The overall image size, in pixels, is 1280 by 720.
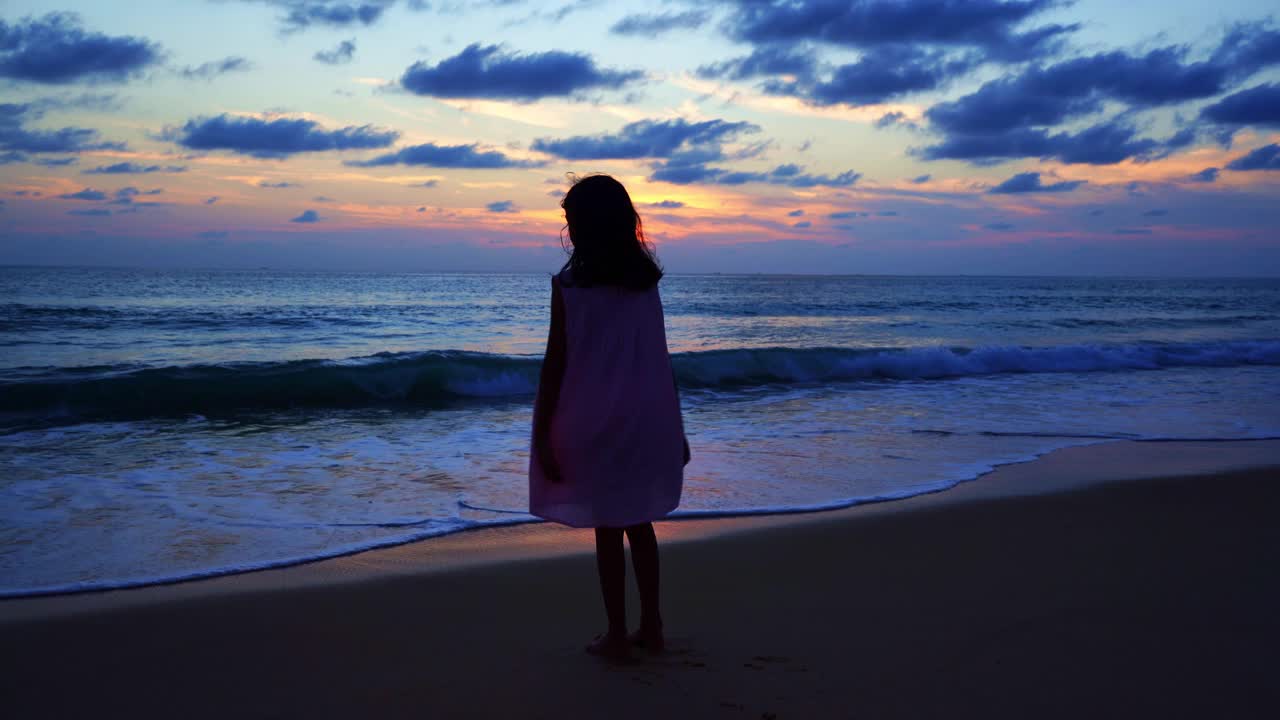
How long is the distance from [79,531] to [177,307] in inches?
931

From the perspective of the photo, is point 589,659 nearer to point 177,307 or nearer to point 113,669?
point 113,669

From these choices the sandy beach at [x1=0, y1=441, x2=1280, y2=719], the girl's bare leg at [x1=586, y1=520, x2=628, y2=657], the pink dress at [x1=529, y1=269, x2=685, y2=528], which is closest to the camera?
the sandy beach at [x1=0, y1=441, x2=1280, y2=719]

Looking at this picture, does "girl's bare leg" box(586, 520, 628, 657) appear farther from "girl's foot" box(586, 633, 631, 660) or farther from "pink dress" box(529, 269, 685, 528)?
"pink dress" box(529, 269, 685, 528)

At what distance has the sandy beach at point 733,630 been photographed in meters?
2.73

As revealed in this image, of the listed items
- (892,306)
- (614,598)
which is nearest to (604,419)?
(614,598)

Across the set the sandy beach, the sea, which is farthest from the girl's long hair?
the sea

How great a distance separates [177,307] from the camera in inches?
998

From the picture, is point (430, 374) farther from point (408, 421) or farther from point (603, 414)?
point (603, 414)

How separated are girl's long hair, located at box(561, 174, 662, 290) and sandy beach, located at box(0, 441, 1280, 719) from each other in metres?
1.44

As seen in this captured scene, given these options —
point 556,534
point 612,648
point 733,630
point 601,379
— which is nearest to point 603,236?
point 601,379

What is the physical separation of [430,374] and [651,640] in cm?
1062

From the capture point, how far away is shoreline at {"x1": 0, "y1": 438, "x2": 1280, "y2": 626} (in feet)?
12.5

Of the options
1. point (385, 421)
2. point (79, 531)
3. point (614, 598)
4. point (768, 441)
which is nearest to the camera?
point (614, 598)

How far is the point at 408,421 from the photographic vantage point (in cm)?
952
